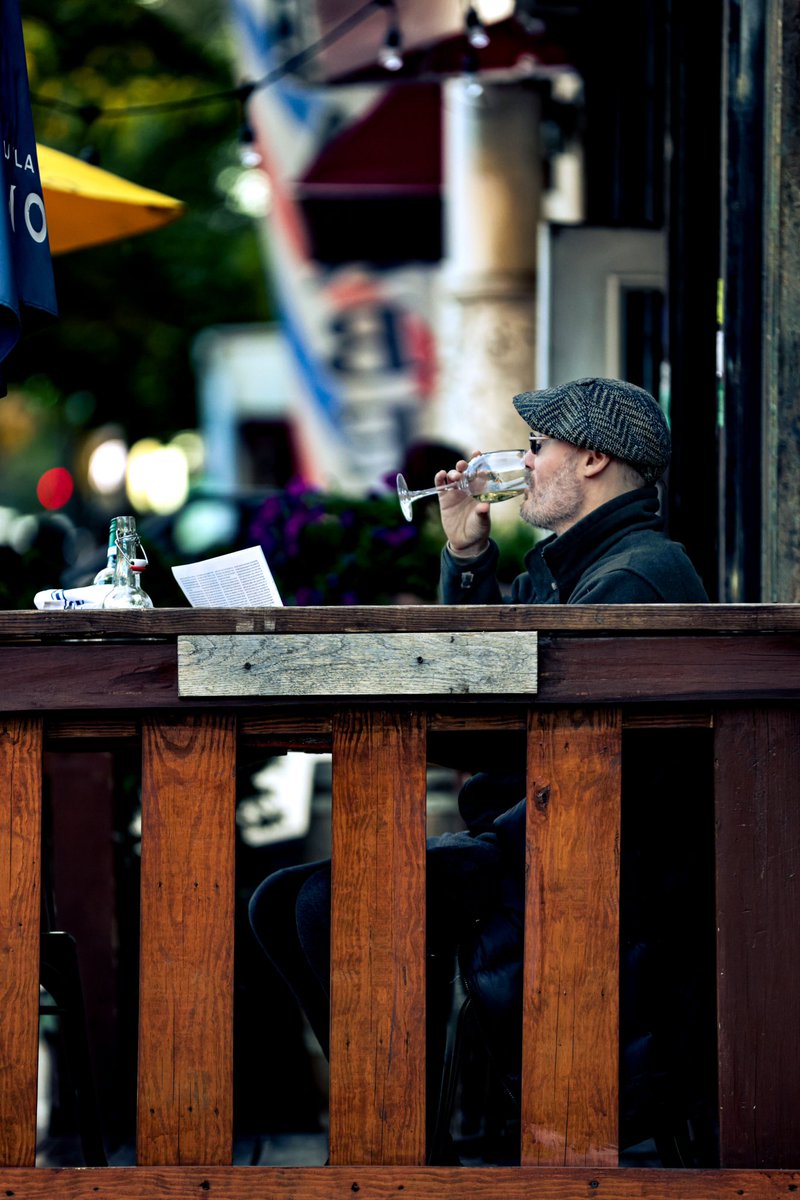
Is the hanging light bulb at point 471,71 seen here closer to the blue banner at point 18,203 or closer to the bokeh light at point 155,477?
the blue banner at point 18,203

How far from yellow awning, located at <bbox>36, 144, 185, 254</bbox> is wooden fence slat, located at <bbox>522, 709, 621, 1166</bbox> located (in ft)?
9.75

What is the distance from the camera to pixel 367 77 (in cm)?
946

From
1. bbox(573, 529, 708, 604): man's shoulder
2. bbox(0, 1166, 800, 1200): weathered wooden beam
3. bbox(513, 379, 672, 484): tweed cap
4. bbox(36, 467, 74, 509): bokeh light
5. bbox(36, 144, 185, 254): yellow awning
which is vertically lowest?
bbox(0, 1166, 800, 1200): weathered wooden beam

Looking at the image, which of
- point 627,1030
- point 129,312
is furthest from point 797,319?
point 129,312

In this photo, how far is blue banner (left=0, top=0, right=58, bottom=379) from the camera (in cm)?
310

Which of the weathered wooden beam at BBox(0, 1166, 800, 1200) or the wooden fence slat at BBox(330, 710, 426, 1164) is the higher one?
the wooden fence slat at BBox(330, 710, 426, 1164)

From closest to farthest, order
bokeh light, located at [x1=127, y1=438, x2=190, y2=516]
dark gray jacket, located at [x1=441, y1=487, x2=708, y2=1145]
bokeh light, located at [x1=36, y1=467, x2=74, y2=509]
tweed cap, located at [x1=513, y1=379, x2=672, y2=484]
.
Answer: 1. dark gray jacket, located at [x1=441, y1=487, x2=708, y2=1145]
2. tweed cap, located at [x1=513, y1=379, x2=672, y2=484]
3. bokeh light, located at [x1=127, y1=438, x2=190, y2=516]
4. bokeh light, located at [x1=36, y1=467, x2=74, y2=509]

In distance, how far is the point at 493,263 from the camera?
29.7 ft

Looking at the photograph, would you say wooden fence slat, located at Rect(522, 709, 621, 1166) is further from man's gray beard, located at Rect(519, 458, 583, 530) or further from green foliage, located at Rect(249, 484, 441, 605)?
green foliage, located at Rect(249, 484, 441, 605)

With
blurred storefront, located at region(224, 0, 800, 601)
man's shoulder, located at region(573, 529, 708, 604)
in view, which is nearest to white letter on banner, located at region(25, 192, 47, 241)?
man's shoulder, located at region(573, 529, 708, 604)

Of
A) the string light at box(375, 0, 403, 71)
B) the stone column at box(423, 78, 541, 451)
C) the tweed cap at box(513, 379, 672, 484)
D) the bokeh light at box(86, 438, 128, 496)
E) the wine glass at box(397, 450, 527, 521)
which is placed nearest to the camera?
the tweed cap at box(513, 379, 672, 484)

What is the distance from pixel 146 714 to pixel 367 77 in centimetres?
748

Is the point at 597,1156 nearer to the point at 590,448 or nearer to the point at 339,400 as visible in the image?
the point at 590,448

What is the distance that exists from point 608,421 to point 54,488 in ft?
96.0
